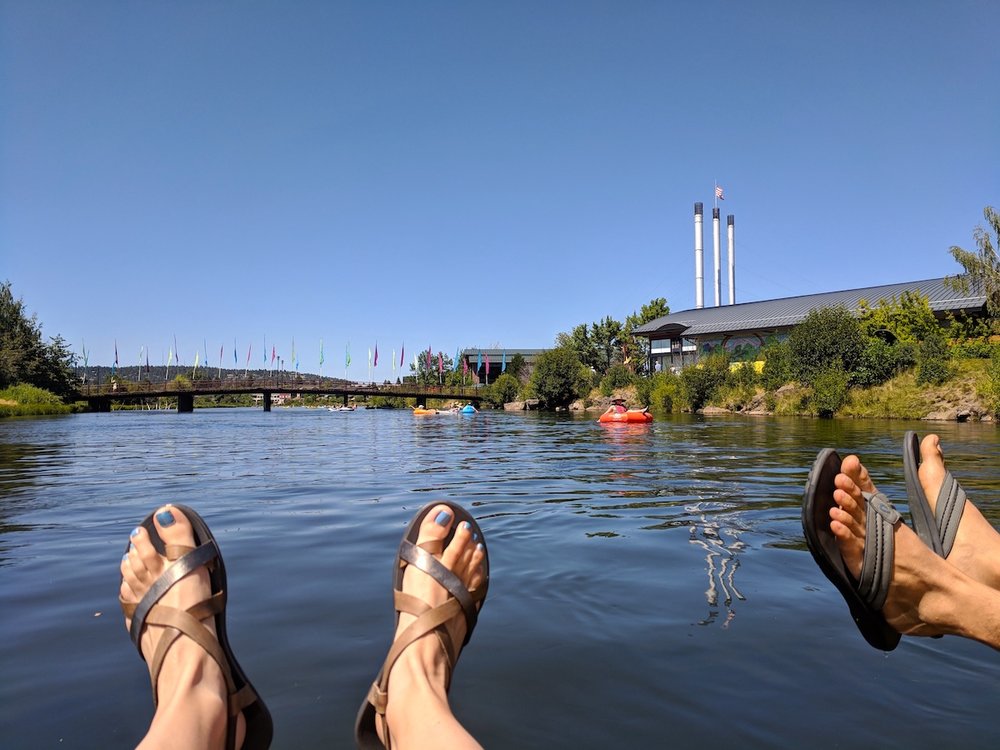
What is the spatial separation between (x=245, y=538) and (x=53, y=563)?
91 cm

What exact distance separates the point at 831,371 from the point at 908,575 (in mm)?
27580

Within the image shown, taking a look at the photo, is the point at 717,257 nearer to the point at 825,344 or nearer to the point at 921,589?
the point at 825,344

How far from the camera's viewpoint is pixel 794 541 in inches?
A: 142

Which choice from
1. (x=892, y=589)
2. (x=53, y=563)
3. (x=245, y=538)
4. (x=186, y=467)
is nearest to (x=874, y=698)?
(x=892, y=589)

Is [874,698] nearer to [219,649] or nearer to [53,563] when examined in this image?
[219,649]

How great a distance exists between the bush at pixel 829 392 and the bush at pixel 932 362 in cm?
247

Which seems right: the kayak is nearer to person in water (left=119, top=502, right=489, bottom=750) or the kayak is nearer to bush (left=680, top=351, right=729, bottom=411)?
bush (left=680, top=351, right=729, bottom=411)

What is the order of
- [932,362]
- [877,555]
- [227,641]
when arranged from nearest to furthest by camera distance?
[877,555]
[227,641]
[932,362]

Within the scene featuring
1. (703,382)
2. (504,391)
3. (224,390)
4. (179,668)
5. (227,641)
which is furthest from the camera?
(504,391)

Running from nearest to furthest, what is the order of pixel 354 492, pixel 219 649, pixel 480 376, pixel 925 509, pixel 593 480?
pixel 219 649
pixel 925 509
pixel 354 492
pixel 593 480
pixel 480 376

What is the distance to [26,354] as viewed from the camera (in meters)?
42.5

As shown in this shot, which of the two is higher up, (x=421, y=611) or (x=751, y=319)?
(x=751, y=319)

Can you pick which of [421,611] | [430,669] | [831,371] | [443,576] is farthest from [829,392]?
[430,669]

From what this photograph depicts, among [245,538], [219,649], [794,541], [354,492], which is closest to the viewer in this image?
[219,649]
